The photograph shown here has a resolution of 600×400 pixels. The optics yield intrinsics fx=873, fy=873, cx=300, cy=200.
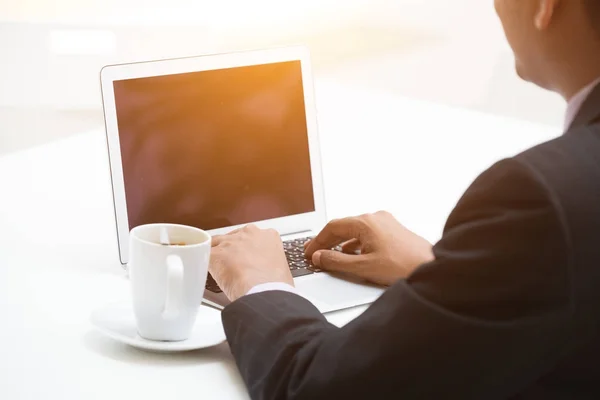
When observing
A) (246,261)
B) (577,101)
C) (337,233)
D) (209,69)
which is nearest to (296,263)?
(337,233)

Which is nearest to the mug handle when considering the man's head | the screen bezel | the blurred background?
the screen bezel

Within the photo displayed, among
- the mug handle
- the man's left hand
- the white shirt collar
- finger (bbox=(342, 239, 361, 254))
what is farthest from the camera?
finger (bbox=(342, 239, 361, 254))

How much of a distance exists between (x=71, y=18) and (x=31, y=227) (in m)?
0.73

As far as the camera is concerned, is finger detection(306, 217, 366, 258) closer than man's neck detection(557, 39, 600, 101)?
No

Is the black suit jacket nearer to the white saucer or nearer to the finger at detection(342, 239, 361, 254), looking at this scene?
the white saucer

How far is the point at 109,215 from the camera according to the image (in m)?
1.45

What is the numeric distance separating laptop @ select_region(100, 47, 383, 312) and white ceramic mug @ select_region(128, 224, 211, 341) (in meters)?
0.17

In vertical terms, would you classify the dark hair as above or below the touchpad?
above

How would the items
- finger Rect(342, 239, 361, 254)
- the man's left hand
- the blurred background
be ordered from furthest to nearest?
the blurred background, finger Rect(342, 239, 361, 254), the man's left hand

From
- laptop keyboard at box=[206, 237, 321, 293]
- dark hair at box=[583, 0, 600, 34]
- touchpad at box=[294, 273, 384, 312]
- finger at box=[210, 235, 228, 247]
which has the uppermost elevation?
dark hair at box=[583, 0, 600, 34]

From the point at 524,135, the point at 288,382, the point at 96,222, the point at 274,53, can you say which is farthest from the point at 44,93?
the point at 288,382

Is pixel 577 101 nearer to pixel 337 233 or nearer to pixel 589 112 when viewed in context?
pixel 589 112

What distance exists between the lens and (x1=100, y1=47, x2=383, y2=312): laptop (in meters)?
1.20

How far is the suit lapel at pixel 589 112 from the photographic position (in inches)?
29.9
